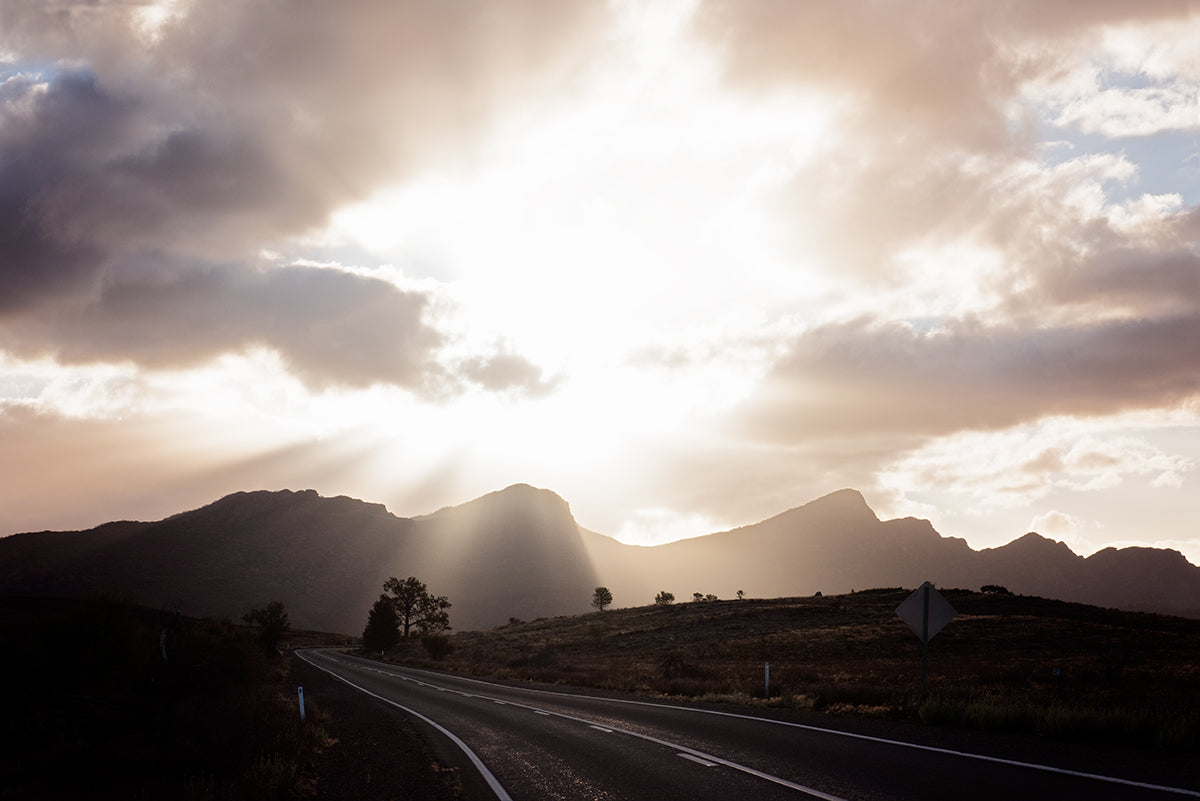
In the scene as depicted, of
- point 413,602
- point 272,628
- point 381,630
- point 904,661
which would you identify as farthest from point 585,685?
point 413,602

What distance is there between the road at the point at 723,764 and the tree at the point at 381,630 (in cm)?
7208

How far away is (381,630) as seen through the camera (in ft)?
265

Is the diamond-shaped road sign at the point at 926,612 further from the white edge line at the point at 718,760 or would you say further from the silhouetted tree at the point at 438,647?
the silhouetted tree at the point at 438,647

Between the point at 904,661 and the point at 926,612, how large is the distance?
23480 millimetres

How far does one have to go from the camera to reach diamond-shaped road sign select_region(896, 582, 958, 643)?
14.8m

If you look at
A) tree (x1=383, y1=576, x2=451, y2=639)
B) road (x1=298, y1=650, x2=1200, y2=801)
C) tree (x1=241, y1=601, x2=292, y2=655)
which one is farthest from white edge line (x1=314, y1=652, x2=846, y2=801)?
tree (x1=383, y1=576, x2=451, y2=639)

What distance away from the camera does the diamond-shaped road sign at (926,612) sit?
14758 millimetres

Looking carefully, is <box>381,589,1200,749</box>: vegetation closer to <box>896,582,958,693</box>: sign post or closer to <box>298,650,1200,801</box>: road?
<box>896,582,958,693</box>: sign post

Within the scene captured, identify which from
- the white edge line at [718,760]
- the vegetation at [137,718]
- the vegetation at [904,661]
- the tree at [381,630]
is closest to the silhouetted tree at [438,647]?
the vegetation at [904,661]

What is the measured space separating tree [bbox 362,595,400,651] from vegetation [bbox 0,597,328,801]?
41.2 meters

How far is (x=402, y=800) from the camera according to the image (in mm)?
8961

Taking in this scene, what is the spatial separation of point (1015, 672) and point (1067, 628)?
2340 centimetres

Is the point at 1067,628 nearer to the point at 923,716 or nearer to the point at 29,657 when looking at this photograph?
the point at 923,716

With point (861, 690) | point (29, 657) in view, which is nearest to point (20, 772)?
point (29, 657)
